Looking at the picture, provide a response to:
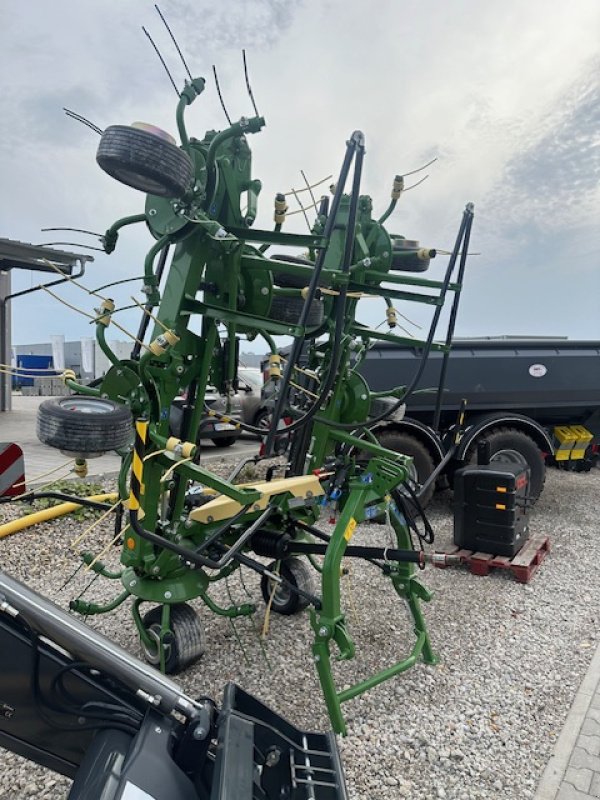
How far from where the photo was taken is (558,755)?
2.55 metres

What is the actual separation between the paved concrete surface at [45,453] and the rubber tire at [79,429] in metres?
2.75

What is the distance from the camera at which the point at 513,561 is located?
4785 mm

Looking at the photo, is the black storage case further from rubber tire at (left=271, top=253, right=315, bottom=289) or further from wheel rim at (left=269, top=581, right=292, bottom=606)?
rubber tire at (left=271, top=253, right=315, bottom=289)

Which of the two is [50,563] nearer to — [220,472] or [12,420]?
[220,472]

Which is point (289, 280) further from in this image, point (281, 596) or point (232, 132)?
point (281, 596)

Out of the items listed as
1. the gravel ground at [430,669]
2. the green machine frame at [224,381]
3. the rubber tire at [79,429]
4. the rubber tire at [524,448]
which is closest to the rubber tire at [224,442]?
the rubber tire at [524,448]

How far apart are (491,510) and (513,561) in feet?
1.49

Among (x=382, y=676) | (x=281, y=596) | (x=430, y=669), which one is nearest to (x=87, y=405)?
(x=382, y=676)

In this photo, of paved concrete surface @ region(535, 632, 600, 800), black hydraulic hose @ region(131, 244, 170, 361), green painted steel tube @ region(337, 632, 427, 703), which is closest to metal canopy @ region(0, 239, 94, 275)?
black hydraulic hose @ region(131, 244, 170, 361)

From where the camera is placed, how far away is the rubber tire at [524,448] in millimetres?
6691

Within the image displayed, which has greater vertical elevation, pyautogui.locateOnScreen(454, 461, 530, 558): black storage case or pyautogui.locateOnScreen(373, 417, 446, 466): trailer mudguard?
pyautogui.locateOnScreen(373, 417, 446, 466): trailer mudguard

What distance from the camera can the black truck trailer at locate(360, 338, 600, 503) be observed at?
258 inches

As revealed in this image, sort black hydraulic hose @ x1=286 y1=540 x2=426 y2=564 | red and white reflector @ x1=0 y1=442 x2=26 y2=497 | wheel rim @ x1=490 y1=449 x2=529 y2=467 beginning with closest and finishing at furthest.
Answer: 1. black hydraulic hose @ x1=286 y1=540 x2=426 y2=564
2. red and white reflector @ x1=0 y1=442 x2=26 y2=497
3. wheel rim @ x1=490 y1=449 x2=529 y2=467

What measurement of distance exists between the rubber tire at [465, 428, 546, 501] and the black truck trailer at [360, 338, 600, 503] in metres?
0.01
